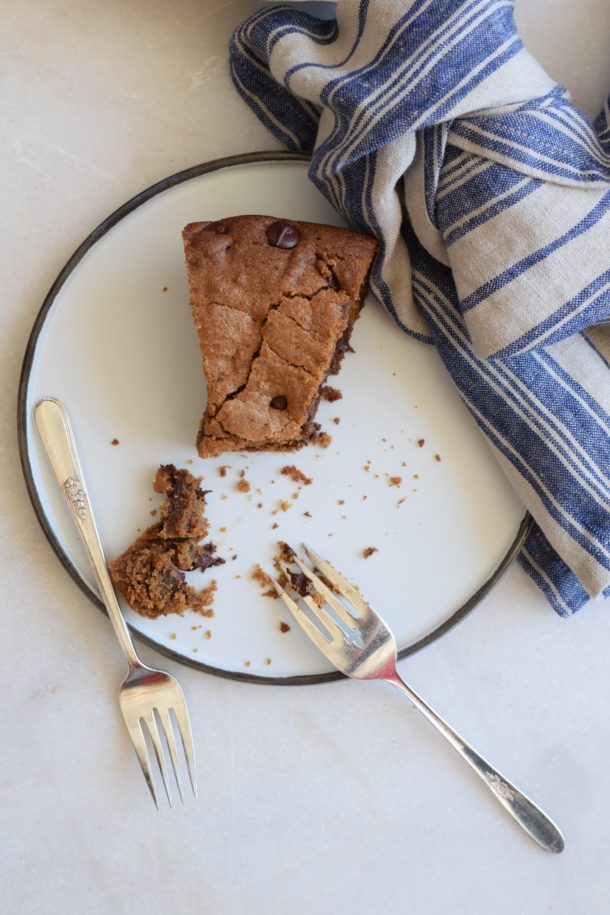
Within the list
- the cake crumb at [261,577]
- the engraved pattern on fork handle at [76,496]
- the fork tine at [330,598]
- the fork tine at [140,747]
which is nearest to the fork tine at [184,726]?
the fork tine at [140,747]

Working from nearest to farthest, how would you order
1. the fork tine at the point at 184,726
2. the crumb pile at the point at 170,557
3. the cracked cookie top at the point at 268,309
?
the cracked cookie top at the point at 268,309
the crumb pile at the point at 170,557
the fork tine at the point at 184,726

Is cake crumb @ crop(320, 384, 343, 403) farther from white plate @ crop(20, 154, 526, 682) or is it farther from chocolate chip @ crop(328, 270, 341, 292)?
chocolate chip @ crop(328, 270, 341, 292)

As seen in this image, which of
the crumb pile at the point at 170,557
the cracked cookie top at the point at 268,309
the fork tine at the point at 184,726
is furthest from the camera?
the fork tine at the point at 184,726

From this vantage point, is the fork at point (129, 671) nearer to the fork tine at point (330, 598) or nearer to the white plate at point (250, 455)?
the white plate at point (250, 455)

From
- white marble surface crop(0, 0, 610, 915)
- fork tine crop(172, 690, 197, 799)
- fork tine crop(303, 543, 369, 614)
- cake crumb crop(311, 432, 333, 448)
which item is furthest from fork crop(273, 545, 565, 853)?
fork tine crop(172, 690, 197, 799)

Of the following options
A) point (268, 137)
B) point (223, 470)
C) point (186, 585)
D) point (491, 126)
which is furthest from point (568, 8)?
point (186, 585)

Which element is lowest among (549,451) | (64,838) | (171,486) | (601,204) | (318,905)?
(64,838)

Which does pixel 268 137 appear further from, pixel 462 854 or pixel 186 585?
pixel 462 854

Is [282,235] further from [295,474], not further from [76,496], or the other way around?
[76,496]

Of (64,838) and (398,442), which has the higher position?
(398,442)
